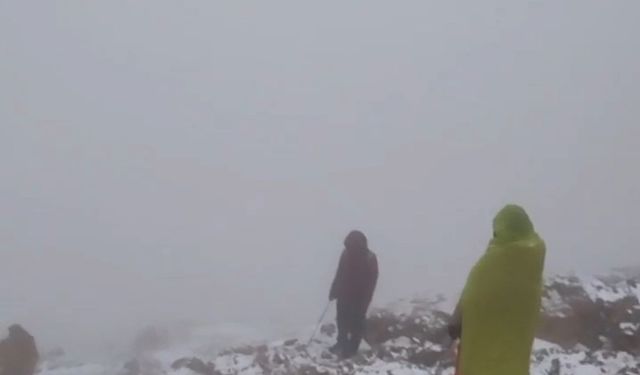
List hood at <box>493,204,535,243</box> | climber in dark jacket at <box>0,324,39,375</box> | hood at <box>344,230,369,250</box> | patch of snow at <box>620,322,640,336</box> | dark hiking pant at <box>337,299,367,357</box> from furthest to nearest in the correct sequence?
climber in dark jacket at <box>0,324,39,375</box>, dark hiking pant at <box>337,299,367,357</box>, hood at <box>344,230,369,250</box>, patch of snow at <box>620,322,640,336</box>, hood at <box>493,204,535,243</box>

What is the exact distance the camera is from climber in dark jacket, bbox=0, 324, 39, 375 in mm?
14109

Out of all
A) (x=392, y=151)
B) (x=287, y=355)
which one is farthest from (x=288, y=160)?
(x=287, y=355)

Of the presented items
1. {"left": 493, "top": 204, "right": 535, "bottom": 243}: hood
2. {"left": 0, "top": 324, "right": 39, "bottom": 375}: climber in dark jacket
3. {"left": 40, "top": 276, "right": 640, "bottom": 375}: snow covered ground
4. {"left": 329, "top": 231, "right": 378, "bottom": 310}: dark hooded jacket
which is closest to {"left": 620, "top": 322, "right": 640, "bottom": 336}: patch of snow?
{"left": 40, "top": 276, "right": 640, "bottom": 375}: snow covered ground

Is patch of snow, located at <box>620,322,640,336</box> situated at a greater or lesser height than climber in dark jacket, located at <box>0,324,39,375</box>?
greater

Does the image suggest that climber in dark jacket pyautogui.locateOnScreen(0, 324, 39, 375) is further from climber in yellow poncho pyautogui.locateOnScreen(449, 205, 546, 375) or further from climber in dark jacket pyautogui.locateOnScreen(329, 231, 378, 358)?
climber in yellow poncho pyautogui.locateOnScreen(449, 205, 546, 375)

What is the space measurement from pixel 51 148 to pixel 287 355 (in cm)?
12898

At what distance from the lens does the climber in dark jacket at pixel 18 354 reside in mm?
14109

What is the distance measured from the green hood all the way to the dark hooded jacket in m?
5.41

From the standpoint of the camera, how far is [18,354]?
14.2m

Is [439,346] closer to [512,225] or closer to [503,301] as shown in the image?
[503,301]

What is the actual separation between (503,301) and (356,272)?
227 inches

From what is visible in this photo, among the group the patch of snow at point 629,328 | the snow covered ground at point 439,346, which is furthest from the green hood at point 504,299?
the patch of snow at point 629,328

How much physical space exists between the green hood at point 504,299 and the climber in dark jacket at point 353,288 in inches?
214

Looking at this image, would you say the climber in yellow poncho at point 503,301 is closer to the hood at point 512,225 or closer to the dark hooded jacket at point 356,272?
the hood at point 512,225
